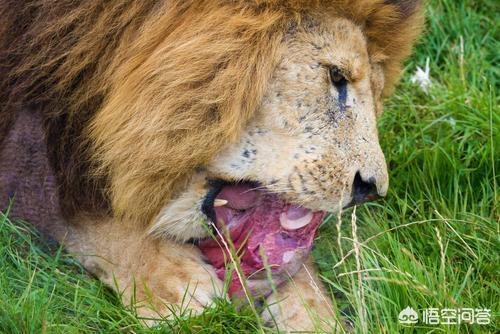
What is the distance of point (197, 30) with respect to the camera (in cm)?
273

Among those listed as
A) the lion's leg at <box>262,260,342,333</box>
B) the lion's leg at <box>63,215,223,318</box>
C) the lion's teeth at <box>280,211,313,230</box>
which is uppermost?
the lion's teeth at <box>280,211,313,230</box>

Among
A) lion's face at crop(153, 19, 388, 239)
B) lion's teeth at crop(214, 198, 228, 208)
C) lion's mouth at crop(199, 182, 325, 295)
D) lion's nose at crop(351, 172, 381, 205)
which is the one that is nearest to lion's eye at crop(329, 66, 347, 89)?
lion's face at crop(153, 19, 388, 239)

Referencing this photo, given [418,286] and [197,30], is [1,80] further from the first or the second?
[418,286]

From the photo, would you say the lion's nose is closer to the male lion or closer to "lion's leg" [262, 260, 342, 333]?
the male lion

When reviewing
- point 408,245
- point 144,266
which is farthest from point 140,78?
point 408,245

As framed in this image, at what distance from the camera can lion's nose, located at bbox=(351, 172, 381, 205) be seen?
294 cm

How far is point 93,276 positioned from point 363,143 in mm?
938

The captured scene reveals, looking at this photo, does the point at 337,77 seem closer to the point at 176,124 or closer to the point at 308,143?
the point at 308,143

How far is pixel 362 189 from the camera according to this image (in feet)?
9.77

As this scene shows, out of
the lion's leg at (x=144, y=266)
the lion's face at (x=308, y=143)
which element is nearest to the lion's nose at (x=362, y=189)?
the lion's face at (x=308, y=143)

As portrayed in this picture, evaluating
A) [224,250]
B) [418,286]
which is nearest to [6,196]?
[224,250]

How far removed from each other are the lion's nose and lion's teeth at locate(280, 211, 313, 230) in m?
0.15

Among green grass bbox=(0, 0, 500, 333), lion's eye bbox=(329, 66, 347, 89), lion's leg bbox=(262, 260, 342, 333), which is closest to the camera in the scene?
green grass bbox=(0, 0, 500, 333)

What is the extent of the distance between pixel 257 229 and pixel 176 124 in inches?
18.8
